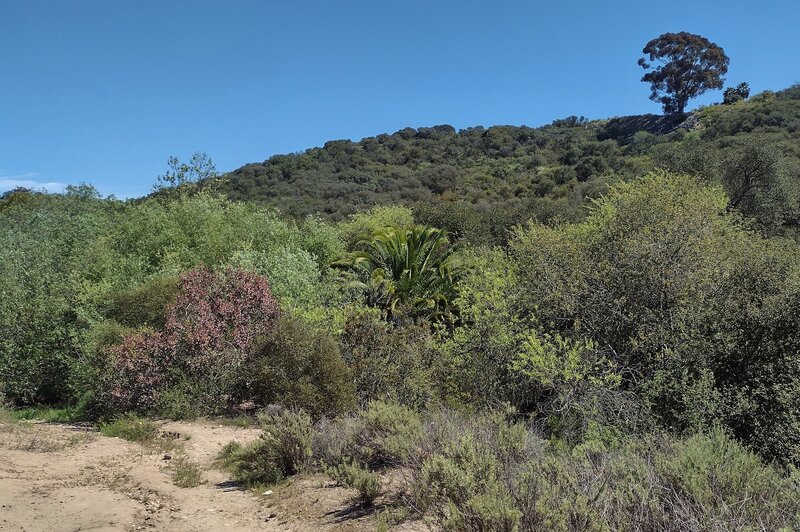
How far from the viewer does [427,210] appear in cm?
3559

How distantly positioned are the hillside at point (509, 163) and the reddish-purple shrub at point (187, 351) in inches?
807

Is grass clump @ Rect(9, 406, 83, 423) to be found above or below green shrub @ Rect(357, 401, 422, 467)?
below

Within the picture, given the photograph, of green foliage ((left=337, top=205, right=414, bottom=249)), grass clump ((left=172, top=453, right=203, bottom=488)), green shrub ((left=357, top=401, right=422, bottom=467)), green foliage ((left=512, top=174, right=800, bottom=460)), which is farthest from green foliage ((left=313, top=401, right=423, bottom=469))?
green foliage ((left=337, top=205, right=414, bottom=249))

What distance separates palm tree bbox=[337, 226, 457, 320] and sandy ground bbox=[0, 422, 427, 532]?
33.7 feet

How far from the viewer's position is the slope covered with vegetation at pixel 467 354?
469cm

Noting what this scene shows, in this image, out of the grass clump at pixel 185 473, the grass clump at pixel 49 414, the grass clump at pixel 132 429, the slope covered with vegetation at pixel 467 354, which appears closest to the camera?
the slope covered with vegetation at pixel 467 354

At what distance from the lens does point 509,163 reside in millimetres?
67125

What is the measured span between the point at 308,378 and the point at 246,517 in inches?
154

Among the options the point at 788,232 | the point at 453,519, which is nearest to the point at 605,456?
the point at 453,519

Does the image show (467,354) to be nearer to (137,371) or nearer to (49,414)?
(137,371)

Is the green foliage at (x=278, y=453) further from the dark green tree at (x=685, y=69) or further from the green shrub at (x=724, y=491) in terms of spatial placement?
the dark green tree at (x=685, y=69)

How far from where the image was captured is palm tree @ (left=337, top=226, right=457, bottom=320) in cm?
1886

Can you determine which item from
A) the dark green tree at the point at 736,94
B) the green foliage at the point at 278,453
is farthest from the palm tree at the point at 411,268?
the dark green tree at the point at 736,94

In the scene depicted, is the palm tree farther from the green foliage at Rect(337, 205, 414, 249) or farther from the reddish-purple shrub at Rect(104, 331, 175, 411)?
the green foliage at Rect(337, 205, 414, 249)
